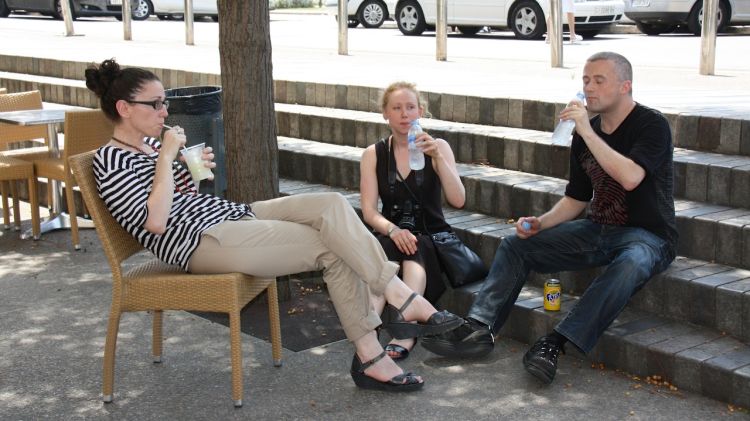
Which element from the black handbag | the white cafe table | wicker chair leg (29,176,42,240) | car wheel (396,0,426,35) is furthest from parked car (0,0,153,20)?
the black handbag

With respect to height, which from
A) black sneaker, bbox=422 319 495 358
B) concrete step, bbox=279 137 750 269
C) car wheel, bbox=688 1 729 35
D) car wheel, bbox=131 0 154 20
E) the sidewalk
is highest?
car wheel, bbox=131 0 154 20

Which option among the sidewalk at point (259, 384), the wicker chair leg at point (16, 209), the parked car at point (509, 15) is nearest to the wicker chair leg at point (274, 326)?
the sidewalk at point (259, 384)

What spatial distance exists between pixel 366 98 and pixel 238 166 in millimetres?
2658

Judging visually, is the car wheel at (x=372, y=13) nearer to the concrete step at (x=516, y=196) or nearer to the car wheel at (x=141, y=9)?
the car wheel at (x=141, y=9)

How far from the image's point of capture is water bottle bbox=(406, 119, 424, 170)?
5.18 meters

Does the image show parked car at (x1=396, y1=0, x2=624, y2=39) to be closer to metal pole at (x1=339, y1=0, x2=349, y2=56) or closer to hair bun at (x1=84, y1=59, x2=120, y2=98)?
metal pole at (x1=339, y1=0, x2=349, y2=56)

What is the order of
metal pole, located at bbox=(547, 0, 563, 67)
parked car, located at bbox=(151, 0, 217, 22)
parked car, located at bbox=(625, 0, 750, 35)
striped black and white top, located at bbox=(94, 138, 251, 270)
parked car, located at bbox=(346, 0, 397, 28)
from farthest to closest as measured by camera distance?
parked car, located at bbox=(151, 0, 217, 22) < parked car, located at bbox=(346, 0, 397, 28) < parked car, located at bbox=(625, 0, 750, 35) < metal pole, located at bbox=(547, 0, 563, 67) < striped black and white top, located at bbox=(94, 138, 251, 270)

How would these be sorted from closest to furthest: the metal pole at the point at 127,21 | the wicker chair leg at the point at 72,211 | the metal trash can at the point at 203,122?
the metal trash can at the point at 203,122 < the wicker chair leg at the point at 72,211 < the metal pole at the point at 127,21

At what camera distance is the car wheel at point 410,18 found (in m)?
16.4

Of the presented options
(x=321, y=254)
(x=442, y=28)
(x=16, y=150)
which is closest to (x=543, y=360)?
(x=321, y=254)

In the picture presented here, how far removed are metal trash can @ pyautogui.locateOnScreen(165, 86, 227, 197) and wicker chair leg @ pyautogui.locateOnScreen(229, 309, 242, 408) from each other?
97.4 inches

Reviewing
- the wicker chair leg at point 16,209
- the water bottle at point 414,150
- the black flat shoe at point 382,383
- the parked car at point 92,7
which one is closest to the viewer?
the black flat shoe at point 382,383

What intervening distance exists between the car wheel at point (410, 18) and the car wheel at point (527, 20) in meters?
1.51

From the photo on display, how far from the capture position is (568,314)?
4.61 meters
